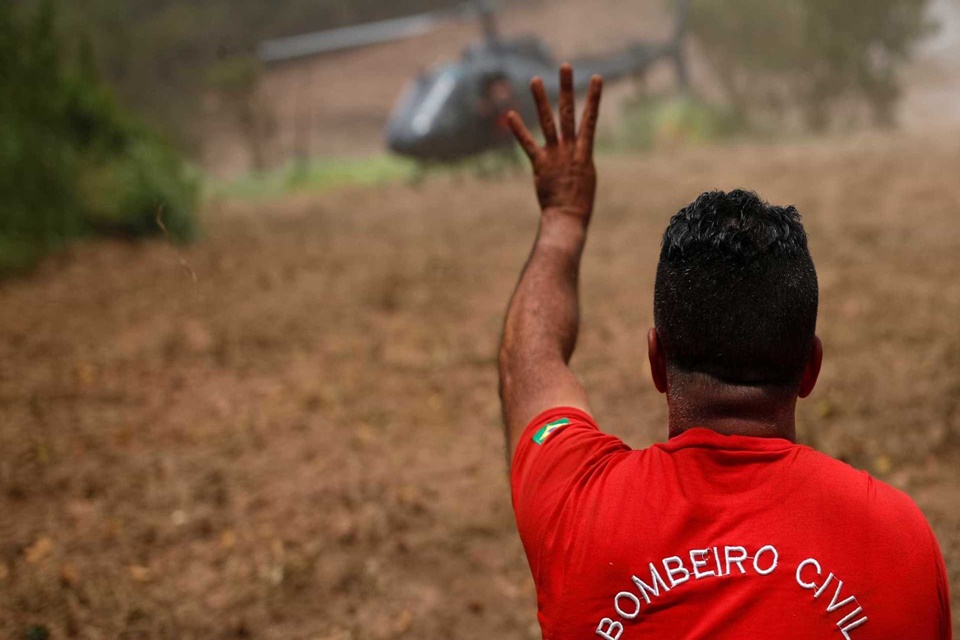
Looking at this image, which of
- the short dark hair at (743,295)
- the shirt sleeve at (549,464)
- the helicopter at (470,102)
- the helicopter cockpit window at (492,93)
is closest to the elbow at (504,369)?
the shirt sleeve at (549,464)

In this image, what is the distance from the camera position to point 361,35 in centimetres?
2844

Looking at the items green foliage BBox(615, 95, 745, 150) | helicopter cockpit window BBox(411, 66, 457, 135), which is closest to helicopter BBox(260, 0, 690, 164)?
helicopter cockpit window BBox(411, 66, 457, 135)

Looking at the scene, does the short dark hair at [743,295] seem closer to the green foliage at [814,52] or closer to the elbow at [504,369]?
the elbow at [504,369]

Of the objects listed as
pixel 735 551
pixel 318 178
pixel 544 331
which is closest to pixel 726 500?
pixel 735 551

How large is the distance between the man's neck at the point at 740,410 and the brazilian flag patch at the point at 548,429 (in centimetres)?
25

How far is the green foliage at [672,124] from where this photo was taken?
20547mm

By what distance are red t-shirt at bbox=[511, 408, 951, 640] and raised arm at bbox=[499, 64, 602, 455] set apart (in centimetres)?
34

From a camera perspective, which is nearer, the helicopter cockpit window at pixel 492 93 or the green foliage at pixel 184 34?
the helicopter cockpit window at pixel 492 93

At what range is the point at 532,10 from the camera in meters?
29.9

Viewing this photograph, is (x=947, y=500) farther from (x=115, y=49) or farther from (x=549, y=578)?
(x=115, y=49)

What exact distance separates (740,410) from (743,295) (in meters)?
0.19

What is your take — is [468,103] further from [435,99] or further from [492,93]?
[435,99]

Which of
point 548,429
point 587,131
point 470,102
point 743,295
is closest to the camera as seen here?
point 743,295

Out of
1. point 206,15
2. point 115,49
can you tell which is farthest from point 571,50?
point 115,49
